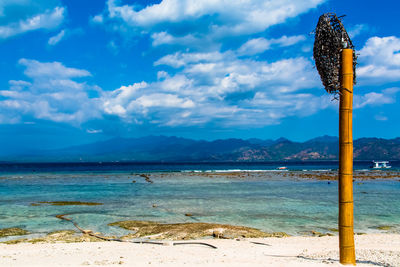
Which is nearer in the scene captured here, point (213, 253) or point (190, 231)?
point (213, 253)

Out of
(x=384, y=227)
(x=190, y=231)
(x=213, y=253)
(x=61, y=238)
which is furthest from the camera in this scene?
(x=384, y=227)

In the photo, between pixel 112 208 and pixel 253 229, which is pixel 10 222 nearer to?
pixel 112 208

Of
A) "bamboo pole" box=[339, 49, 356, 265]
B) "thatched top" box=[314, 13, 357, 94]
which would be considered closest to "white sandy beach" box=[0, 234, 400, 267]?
"bamboo pole" box=[339, 49, 356, 265]

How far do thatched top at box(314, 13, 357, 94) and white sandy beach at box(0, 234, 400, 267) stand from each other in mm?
5677

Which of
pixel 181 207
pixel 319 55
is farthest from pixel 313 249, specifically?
pixel 181 207

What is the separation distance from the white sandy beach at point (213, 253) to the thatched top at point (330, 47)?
568cm

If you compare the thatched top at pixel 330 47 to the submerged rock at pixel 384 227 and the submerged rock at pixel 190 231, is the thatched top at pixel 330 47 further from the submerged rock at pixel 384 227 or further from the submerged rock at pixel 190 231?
the submerged rock at pixel 384 227

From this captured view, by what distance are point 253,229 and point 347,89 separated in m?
11.6

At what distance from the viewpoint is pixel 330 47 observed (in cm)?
1019

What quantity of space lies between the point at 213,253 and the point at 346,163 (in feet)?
20.9

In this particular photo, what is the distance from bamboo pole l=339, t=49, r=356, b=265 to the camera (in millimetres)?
9875

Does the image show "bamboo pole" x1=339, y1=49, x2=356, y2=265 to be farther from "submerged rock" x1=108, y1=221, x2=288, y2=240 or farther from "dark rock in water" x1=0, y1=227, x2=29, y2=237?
"dark rock in water" x1=0, y1=227, x2=29, y2=237

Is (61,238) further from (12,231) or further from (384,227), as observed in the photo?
(384,227)

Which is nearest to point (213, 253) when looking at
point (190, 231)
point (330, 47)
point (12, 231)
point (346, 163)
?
point (190, 231)
